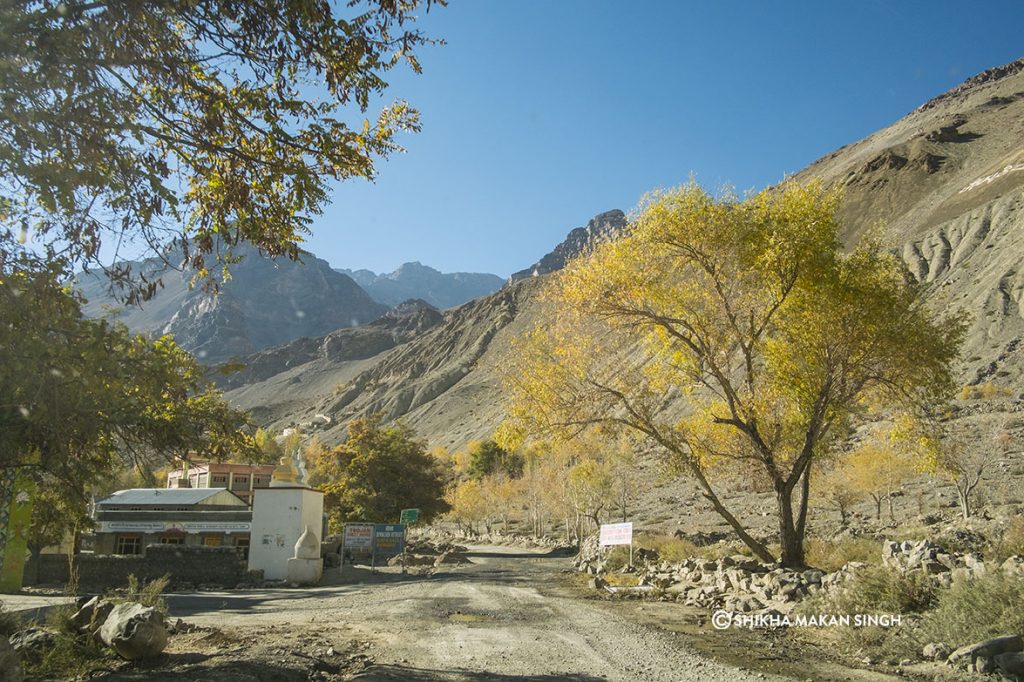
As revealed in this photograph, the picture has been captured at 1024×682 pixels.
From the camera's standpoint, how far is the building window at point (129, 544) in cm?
4009

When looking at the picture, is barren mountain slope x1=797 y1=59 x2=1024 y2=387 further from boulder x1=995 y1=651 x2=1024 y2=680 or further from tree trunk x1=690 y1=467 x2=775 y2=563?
boulder x1=995 y1=651 x2=1024 y2=680

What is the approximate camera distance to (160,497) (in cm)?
4197

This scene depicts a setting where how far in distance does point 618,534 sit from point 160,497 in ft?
105

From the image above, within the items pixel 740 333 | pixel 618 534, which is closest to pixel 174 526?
pixel 618 534

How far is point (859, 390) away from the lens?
15.4 metres

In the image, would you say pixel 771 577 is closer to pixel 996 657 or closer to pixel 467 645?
pixel 996 657

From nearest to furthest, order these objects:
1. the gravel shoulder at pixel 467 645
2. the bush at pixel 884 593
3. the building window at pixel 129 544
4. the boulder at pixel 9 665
Result: the boulder at pixel 9 665
the gravel shoulder at pixel 467 645
the bush at pixel 884 593
the building window at pixel 129 544

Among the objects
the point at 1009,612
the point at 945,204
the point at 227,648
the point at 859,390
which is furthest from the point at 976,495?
the point at 945,204

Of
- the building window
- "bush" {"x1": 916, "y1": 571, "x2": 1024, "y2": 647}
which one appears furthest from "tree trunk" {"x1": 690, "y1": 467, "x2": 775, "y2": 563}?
the building window

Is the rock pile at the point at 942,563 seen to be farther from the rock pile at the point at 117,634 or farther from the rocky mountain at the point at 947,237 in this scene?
the rock pile at the point at 117,634

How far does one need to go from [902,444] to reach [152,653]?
18212 mm

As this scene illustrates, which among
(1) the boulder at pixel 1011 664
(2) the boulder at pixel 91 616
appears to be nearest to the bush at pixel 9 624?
(2) the boulder at pixel 91 616

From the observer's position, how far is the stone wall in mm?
25641

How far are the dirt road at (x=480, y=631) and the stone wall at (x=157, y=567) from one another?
5.31 meters
